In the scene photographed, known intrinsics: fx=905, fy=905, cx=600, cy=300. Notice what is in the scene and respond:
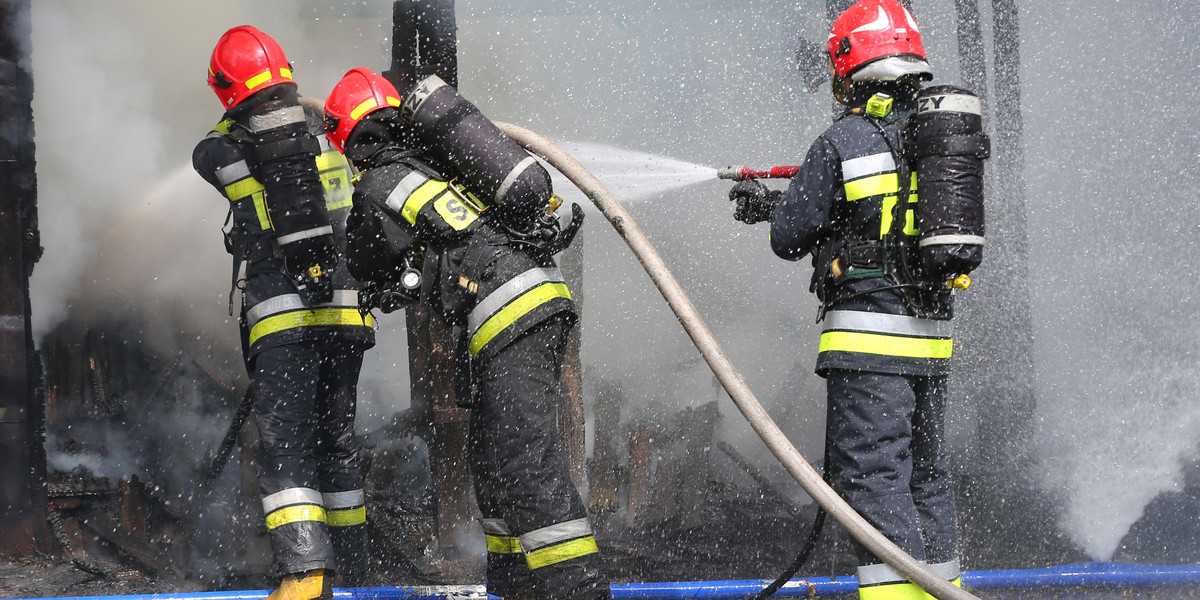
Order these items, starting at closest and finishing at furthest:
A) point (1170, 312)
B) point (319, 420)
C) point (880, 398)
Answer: point (880, 398), point (319, 420), point (1170, 312)

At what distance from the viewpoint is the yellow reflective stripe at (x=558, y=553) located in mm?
3059

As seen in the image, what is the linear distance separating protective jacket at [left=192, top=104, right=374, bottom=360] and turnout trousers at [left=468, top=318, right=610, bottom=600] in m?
0.98

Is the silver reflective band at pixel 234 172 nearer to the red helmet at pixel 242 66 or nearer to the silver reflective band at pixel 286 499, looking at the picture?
the red helmet at pixel 242 66

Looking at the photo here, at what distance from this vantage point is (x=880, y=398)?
2998 millimetres

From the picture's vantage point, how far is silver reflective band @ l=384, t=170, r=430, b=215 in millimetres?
3271

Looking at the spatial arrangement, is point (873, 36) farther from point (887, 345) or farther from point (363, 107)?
point (363, 107)

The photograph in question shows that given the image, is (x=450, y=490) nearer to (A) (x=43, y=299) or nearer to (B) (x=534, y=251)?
(B) (x=534, y=251)

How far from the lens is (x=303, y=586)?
3637 millimetres

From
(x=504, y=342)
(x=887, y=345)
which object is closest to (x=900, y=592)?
(x=887, y=345)

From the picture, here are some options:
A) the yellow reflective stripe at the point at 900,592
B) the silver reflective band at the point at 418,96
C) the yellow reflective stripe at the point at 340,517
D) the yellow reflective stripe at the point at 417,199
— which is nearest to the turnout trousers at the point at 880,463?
the yellow reflective stripe at the point at 900,592

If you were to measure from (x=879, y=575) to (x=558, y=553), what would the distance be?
1.07 m

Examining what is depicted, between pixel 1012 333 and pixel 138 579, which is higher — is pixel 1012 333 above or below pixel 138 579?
above

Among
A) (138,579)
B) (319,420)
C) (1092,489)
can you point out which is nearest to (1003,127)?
(1092,489)

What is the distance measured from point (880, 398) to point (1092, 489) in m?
3.56
